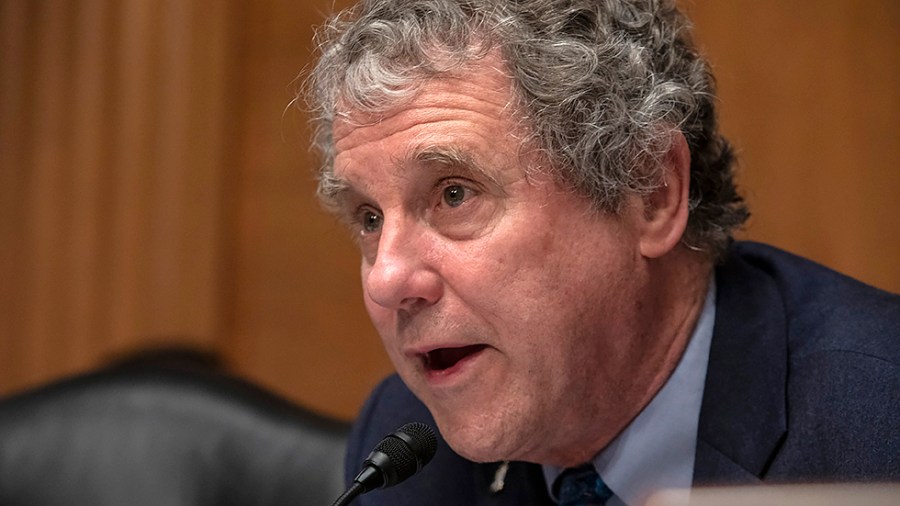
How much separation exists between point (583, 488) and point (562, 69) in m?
0.64

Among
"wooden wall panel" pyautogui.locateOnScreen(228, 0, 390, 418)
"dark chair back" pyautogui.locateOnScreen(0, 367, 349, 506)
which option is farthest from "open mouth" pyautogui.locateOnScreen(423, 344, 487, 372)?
"wooden wall panel" pyautogui.locateOnScreen(228, 0, 390, 418)

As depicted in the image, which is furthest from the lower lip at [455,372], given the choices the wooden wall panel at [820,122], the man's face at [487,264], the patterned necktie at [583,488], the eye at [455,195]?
the wooden wall panel at [820,122]

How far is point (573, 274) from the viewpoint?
168 centimetres

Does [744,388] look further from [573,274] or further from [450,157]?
[450,157]

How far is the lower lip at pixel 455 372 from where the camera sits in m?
1.69

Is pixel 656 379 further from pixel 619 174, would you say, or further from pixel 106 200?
pixel 106 200

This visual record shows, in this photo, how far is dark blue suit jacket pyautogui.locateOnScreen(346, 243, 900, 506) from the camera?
5.32 feet

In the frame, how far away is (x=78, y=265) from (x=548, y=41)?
229cm

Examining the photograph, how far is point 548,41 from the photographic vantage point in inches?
66.9

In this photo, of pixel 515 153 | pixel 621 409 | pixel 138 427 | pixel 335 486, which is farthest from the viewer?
pixel 138 427

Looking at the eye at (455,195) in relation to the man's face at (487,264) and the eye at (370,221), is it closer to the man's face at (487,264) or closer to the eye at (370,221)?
the man's face at (487,264)

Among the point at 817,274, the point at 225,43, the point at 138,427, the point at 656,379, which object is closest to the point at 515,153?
the point at 656,379

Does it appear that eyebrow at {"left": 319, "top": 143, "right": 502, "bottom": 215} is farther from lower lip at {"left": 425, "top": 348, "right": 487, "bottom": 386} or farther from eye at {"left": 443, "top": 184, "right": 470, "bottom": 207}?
lower lip at {"left": 425, "top": 348, "right": 487, "bottom": 386}

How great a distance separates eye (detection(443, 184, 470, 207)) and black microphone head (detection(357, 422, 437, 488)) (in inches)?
12.4
